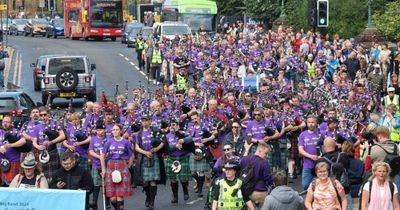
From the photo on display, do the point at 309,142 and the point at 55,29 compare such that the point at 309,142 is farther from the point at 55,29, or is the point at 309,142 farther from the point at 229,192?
the point at 55,29

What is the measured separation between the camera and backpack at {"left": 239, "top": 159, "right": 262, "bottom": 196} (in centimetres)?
1480

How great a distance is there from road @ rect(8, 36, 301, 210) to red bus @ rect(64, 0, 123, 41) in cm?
91

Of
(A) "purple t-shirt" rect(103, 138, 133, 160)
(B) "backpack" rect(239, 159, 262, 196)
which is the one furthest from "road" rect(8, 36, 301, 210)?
(B) "backpack" rect(239, 159, 262, 196)

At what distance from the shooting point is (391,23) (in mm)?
41188

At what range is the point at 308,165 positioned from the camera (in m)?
18.4

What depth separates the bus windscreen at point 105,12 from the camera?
2832 inches

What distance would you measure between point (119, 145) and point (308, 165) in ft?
9.36

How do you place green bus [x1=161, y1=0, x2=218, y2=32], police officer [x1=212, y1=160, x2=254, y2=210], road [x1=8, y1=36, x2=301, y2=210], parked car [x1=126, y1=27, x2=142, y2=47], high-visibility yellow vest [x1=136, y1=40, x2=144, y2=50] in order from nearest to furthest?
police officer [x1=212, y1=160, x2=254, y2=210] → road [x1=8, y1=36, x2=301, y2=210] → high-visibility yellow vest [x1=136, y1=40, x2=144, y2=50] → green bus [x1=161, y1=0, x2=218, y2=32] → parked car [x1=126, y1=27, x2=142, y2=47]

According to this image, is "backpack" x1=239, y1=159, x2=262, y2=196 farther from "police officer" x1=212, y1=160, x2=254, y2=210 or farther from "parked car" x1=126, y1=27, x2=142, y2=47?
"parked car" x1=126, y1=27, x2=142, y2=47

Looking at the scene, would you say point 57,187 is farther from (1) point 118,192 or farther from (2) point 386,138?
(2) point 386,138

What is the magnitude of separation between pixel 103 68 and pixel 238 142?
32.4 meters

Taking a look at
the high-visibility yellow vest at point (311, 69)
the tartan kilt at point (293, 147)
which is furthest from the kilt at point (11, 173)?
the high-visibility yellow vest at point (311, 69)

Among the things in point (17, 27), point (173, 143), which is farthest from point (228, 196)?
point (17, 27)

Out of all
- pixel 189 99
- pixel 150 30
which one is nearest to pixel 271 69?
pixel 189 99
